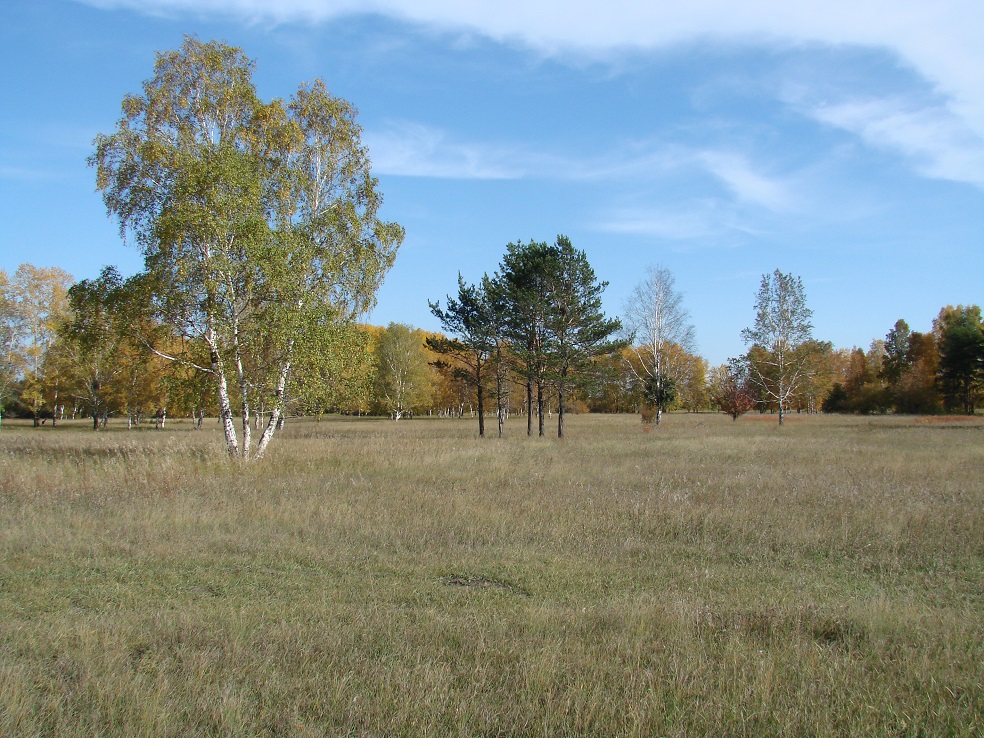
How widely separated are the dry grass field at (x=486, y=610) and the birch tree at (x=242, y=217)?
6.24 metres

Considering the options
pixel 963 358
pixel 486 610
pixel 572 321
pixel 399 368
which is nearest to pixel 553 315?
pixel 572 321

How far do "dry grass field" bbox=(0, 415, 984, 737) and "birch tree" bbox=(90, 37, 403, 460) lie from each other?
6243 millimetres

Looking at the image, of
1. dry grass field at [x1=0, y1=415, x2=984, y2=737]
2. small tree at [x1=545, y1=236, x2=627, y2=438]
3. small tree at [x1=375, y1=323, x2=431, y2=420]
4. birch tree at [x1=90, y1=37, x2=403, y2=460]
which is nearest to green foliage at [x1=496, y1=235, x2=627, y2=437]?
small tree at [x1=545, y1=236, x2=627, y2=438]

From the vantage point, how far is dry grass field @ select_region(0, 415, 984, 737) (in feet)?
12.6

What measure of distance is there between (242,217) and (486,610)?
51.2 feet

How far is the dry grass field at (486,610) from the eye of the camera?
12.6 ft

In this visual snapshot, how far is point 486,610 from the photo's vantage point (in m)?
5.82

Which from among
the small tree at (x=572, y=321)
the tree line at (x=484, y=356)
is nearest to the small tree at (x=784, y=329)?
the tree line at (x=484, y=356)

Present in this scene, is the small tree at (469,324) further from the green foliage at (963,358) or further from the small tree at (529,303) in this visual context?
the green foliage at (963,358)

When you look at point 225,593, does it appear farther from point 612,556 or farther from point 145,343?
point 145,343

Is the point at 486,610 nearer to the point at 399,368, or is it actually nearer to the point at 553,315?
the point at 553,315

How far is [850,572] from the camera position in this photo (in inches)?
292

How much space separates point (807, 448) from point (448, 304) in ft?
65.8

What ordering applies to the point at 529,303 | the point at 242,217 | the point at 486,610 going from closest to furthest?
the point at 486,610, the point at 242,217, the point at 529,303
